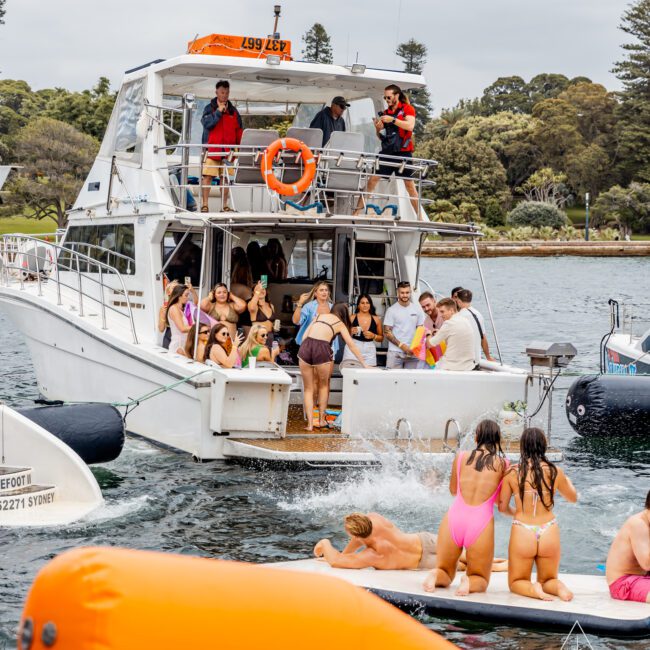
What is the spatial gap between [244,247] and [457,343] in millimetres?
4008

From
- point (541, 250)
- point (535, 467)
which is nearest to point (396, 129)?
point (535, 467)

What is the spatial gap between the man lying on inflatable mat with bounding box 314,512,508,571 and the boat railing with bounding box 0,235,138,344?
4.86 meters

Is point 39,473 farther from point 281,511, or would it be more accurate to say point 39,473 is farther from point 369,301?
point 369,301

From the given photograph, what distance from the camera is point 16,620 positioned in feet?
26.2

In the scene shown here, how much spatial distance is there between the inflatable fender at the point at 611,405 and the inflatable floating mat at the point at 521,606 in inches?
266

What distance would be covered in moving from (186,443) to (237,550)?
2.38 m

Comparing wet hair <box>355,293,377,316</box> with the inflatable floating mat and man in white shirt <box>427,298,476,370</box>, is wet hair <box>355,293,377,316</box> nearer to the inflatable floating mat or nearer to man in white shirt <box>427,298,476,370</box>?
man in white shirt <box>427,298,476,370</box>

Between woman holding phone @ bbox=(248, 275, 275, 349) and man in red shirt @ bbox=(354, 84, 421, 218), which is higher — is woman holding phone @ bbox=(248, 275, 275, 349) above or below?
below

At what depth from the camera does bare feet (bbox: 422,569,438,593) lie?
809 cm

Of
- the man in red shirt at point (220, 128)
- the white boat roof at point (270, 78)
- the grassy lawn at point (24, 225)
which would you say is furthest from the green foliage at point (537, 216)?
the man in red shirt at point (220, 128)

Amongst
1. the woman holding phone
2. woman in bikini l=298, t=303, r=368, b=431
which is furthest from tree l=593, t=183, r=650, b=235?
woman in bikini l=298, t=303, r=368, b=431

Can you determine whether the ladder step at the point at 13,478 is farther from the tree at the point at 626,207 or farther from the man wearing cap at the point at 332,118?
the tree at the point at 626,207

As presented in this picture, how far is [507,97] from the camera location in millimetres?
125562

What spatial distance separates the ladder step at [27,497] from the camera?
396 inches
